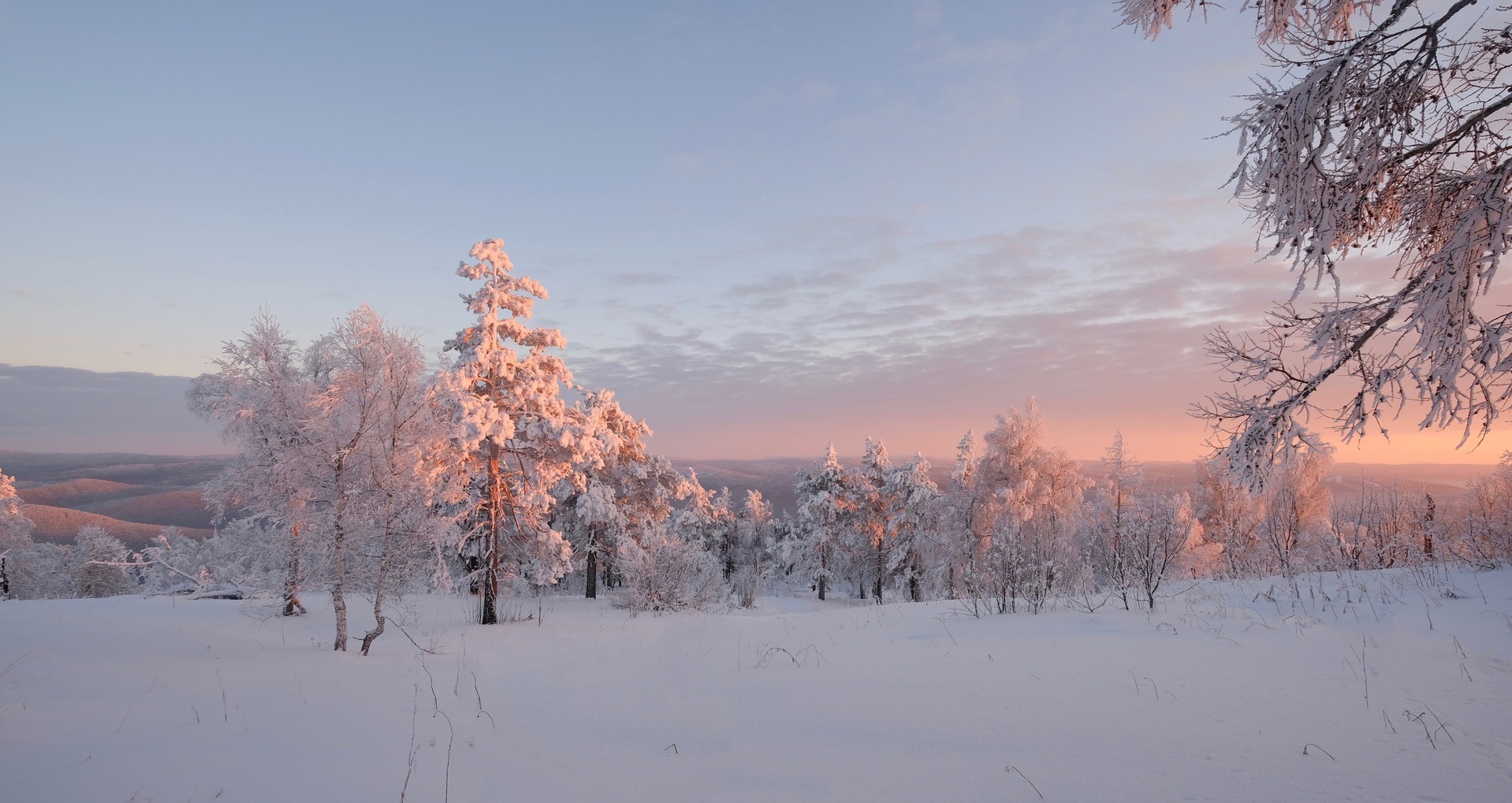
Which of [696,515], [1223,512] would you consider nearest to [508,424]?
[696,515]

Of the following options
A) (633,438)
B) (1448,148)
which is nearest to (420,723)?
(1448,148)

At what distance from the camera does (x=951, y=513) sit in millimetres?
25688

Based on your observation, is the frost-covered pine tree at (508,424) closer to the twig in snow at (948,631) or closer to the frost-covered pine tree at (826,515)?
the twig in snow at (948,631)

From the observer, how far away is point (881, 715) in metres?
4.42

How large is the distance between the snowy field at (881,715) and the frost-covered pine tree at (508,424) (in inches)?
287

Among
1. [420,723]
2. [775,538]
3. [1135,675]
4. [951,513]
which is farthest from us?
[775,538]

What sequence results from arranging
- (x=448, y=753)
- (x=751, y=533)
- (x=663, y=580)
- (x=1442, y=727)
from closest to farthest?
(x=1442, y=727), (x=448, y=753), (x=663, y=580), (x=751, y=533)

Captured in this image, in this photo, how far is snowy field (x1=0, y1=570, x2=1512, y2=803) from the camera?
3.20 meters

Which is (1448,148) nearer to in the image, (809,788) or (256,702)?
(809,788)

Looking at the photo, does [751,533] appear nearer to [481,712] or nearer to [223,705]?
[223,705]

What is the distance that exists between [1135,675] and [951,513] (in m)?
21.8

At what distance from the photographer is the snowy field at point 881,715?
126 inches

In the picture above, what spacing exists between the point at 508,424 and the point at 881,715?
1271 centimetres

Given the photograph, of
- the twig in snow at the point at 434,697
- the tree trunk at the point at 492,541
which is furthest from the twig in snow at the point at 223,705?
the tree trunk at the point at 492,541
